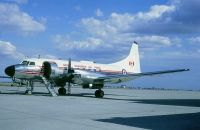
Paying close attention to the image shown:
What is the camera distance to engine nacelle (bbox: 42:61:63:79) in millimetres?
32094

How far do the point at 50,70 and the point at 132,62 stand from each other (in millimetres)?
14200

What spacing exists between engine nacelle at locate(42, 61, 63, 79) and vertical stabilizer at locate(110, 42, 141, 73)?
398 inches

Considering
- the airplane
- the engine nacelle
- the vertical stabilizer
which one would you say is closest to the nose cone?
the airplane

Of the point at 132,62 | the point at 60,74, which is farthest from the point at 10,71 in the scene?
the point at 132,62

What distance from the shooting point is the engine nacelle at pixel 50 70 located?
3209 centimetres

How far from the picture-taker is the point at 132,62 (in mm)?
43000

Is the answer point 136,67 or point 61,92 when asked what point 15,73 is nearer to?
point 61,92

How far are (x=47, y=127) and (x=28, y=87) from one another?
2428cm

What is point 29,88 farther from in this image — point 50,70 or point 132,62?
point 132,62

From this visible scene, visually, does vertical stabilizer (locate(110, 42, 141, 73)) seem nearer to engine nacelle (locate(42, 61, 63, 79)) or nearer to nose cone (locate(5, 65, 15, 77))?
engine nacelle (locate(42, 61, 63, 79))

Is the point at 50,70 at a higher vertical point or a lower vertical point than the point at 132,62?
lower

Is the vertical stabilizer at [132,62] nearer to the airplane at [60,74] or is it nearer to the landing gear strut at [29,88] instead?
the airplane at [60,74]

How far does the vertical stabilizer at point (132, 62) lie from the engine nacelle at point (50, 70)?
10.1 meters

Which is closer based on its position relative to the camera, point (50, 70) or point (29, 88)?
point (50, 70)
